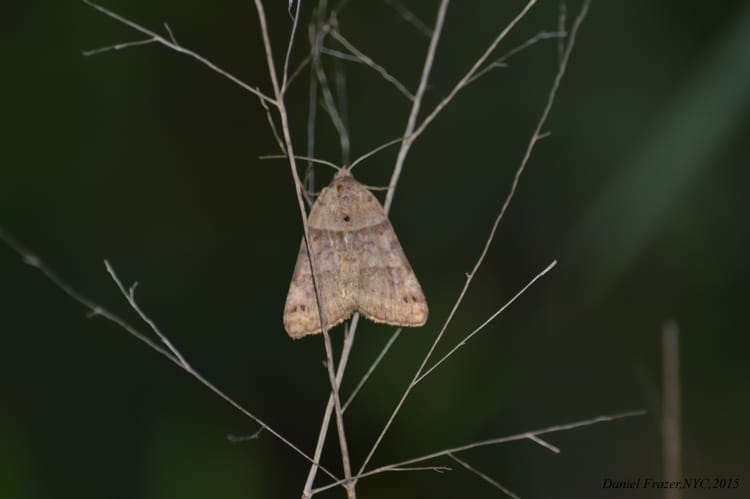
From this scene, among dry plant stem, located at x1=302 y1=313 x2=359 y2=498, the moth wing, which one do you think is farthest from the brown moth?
dry plant stem, located at x1=302 y1=313 x2=359 y2=498

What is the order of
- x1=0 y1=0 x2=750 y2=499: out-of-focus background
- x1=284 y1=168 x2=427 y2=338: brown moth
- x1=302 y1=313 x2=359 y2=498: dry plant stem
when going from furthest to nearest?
x1=0 y1=0 x2=750 y2=499: out-of-focus background, x1=284 y1=168 x2=427 y2=338: brown moth, x1=302 y1=313 x2=359 y2=498: dry plant stem

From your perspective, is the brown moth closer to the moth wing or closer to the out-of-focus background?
the moth wing

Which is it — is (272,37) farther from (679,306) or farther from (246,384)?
(679,306)

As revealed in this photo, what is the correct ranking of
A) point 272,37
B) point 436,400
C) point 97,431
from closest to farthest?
point 97,431 → point 436,400 → point 272,37

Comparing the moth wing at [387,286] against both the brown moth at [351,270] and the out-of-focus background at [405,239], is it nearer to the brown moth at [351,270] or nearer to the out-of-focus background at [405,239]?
the brown moth at [351,270]

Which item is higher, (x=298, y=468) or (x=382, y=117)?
(x=382, y=117)

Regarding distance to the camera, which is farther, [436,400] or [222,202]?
[222,202]

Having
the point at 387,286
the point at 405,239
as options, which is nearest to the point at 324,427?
the point at 387,286

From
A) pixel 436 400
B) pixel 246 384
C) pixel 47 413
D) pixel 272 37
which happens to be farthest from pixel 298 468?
pixel 272 37
